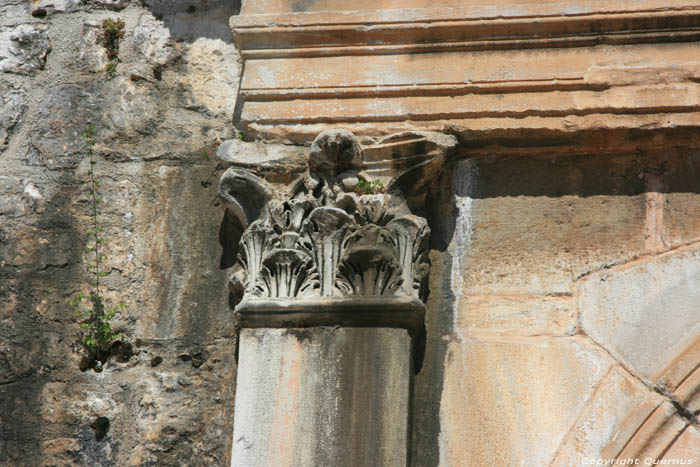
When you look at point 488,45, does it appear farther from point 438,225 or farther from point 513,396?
point 513,396

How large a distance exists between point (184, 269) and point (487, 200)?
3.45ft

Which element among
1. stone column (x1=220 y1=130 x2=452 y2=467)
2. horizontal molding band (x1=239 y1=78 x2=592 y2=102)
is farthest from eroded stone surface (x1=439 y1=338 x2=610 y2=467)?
horizontal molding band (x1=239 y1=78 x2=592 y2=102)

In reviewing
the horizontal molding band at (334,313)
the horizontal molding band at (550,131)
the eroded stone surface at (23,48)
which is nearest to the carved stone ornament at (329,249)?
the horizontal molding band at (334,313)

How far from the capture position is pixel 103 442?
9.60 ft

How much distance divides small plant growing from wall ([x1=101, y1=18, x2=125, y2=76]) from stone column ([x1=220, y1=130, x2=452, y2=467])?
0.96m

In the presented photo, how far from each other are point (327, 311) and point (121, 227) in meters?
0.93

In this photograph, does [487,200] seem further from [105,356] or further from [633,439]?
[105,356]

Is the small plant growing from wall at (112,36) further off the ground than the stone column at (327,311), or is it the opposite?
the small plant growing from wall at (112,36)

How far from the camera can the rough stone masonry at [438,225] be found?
277cm

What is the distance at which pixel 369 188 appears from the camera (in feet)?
9.93

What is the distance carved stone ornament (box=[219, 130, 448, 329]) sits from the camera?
281 centimetres

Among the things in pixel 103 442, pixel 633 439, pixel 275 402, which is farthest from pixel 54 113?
pixel 633 439

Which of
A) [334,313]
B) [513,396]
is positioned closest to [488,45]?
[334,313]

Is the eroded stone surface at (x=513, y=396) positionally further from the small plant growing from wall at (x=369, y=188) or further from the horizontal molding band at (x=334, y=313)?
→ the small plant growing from wall at (x=369, y=188)
